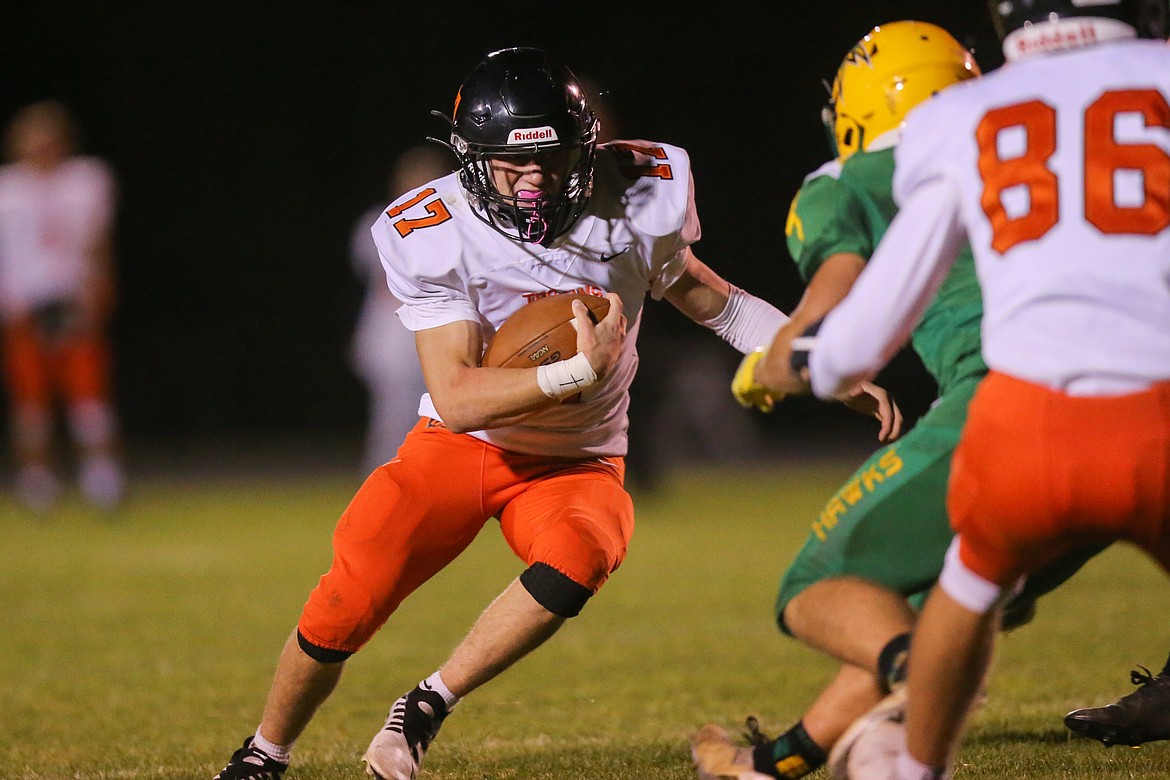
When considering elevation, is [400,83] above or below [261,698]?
below

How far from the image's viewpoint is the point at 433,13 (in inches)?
614

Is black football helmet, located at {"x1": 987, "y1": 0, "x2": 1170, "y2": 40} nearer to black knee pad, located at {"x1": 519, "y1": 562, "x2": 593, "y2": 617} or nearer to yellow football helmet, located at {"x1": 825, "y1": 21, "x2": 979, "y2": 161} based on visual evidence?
yellow football helmet, located at {"x1": 825, "y1": 21, "x2": 979, "y2": 161}

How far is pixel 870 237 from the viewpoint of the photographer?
111 inches

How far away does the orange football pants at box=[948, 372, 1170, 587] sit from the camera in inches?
83.4

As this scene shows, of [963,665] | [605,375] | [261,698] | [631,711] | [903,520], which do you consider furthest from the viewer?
[261,698]

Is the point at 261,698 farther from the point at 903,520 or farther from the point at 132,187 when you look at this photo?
the point at 132,187

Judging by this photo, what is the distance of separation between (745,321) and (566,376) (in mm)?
667

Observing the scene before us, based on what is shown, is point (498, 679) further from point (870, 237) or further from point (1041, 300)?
point (1041, 300)

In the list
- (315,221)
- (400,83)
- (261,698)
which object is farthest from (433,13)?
(261,698)

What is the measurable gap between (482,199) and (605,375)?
1.64 feet

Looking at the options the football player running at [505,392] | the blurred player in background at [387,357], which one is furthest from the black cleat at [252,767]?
the blurred player in background at [387,357]

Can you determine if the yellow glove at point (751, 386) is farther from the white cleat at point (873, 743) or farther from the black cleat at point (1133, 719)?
the black cleat at point (1133, 719)

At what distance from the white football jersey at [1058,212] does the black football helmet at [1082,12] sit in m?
0.07

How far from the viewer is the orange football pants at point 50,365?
28.6 ft
